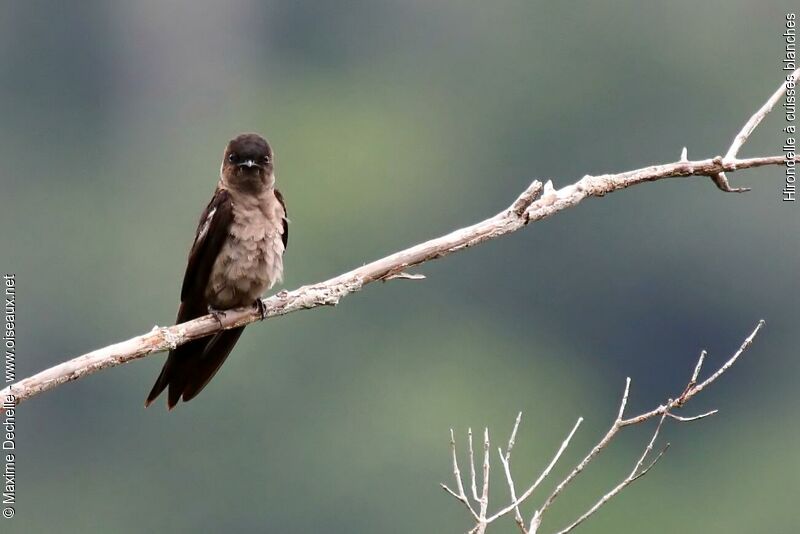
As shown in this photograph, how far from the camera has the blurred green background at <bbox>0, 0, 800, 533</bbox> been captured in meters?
52.8

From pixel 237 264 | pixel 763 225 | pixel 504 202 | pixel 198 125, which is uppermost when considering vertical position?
pixel 198 125

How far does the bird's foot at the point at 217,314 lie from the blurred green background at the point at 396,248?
1165 inches

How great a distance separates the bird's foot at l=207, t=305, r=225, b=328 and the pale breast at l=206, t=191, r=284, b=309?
0.04 meters

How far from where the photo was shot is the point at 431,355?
206 feet

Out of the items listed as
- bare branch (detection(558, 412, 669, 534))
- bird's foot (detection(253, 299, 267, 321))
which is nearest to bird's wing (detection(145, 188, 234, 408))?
bird's foot (detection(253, 299, 267, 321))

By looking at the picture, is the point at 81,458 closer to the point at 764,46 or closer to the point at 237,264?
the point at 764,46

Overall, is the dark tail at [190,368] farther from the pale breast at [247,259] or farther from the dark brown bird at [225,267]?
the pale breast at [247,259]

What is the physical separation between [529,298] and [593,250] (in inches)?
118

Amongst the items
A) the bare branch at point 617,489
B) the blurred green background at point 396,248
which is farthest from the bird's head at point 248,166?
the blurred green background at point 396,248

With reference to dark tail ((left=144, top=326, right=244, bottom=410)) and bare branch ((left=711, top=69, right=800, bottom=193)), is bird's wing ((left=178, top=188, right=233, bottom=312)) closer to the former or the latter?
dark tail ((left=144, top=326, right=244, bottom=410))

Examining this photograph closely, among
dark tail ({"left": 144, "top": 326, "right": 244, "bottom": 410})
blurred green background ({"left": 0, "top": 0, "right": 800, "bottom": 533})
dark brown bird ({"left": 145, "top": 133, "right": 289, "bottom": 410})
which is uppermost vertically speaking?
blurred green background ({"left": 0, "top": 0, "right": 800, "bottom": 533})

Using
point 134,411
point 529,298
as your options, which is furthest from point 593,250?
point 134,411

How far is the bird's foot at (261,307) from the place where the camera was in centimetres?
995

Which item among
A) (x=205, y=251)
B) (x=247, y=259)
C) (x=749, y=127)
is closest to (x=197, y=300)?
(x=205, y=251)
